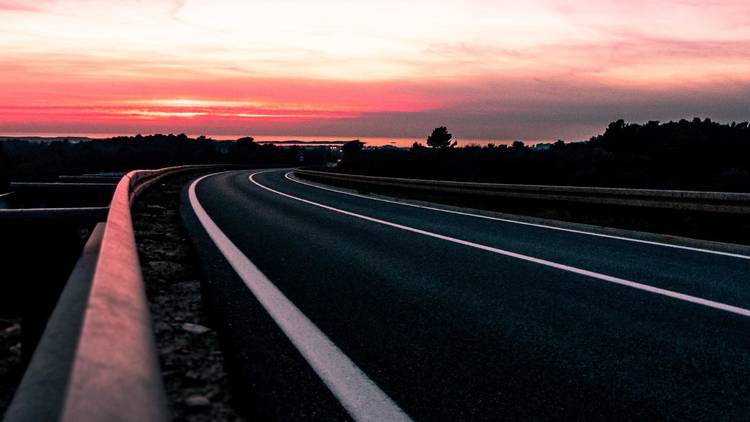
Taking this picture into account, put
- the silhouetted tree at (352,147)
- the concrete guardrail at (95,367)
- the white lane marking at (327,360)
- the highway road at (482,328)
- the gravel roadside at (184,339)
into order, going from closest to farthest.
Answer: the concrete guardrail at (95,367)
the gravel roadside at (184,339)
the white lane marking at (327,360)
the highway road at (482,328)
the silhouetted tree at (352,147)

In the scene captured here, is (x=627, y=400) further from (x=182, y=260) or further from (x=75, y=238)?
(x=182, y=260)

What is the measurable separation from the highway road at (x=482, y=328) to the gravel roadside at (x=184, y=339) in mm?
173

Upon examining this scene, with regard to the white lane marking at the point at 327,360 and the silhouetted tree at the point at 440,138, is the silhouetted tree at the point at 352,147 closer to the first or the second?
the silhouetted tree at the point at 440,138

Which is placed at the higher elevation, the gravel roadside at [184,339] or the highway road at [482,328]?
the gravel roadside at [184,339]

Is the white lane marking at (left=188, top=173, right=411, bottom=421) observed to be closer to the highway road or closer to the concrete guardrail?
the highway road

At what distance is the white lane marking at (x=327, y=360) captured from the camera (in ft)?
10.7

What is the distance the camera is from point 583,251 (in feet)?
29.3

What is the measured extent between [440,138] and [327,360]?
513ft

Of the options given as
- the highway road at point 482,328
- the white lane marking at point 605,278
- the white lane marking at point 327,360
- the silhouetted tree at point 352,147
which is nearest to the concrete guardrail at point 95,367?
the highway road at point 482,328

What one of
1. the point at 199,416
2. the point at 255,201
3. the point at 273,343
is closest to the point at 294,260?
the point at 273,343

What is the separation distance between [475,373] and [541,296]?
235 centimetres

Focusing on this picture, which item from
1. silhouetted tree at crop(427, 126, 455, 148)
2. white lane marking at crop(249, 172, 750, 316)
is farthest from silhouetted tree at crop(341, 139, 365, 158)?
white lane marking at crop(249, 172, 750, 316)

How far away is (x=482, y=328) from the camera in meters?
4.93

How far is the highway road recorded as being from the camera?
3453mm
